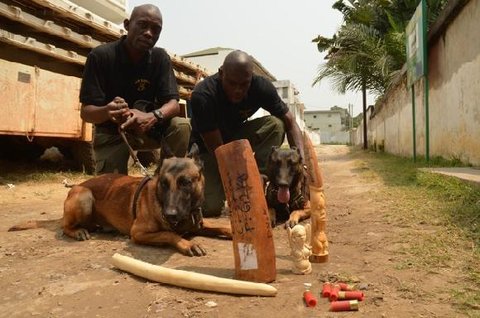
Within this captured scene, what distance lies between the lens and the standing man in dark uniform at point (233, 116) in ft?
14.6

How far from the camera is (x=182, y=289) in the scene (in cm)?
259

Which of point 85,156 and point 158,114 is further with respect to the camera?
point 85,156

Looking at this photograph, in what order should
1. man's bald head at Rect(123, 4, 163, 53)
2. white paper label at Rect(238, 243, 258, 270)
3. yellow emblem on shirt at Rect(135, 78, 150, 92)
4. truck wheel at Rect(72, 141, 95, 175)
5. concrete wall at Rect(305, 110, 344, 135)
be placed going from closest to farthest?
white paper label at Rect(238, 243, 258, 270), man's bald head at Rect(123, 4, 163, 53), yellow emblem on shirt at Rect(135, 78, 150, 92), truck wheel at Rect(72, 141, 95, 175), concrete wall at Rect(305, 110, 344, 135)

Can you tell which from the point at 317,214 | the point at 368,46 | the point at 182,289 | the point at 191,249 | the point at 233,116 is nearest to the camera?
the point at 182,289

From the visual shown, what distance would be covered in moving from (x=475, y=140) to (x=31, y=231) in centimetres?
625

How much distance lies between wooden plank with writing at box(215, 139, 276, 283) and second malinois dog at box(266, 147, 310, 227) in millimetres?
1770

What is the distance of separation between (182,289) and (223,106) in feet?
9.24

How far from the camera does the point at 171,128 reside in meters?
5.08

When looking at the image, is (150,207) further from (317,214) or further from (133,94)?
(133,94)

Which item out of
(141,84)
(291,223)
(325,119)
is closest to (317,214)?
(291,223)

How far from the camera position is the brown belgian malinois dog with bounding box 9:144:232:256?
3.39m

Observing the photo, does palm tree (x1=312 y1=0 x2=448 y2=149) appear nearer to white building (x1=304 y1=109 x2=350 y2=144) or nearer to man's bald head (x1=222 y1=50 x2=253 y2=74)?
man's bald head (x1=222 y1=50 x2=253 y2=74)

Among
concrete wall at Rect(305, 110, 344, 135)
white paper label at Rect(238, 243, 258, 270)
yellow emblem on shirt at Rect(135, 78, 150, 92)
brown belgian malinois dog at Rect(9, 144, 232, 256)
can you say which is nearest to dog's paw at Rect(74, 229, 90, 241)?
brown belgian malinois dog at Rect(9, 144, 232, 256)

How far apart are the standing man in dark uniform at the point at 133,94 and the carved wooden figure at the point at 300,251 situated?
7.53ft
